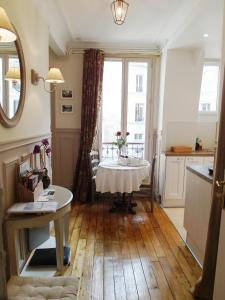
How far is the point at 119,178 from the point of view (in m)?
3.31

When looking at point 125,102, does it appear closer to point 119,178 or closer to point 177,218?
point 119,178

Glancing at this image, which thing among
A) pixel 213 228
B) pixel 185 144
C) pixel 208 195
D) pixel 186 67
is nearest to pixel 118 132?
pixel 185 144

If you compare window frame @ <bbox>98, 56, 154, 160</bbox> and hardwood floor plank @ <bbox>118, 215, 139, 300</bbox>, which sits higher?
window frame @ <bbox>98, 56, 154, 160</bbox>

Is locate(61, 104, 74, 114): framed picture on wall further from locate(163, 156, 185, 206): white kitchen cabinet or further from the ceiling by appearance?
locate(163, 156, 185, 206): white kitchen cabinet

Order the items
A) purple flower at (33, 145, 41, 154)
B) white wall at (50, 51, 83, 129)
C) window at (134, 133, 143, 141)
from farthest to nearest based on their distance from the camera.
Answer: window at (134, 133, 143, 141) < white wall at (50, 51, 83, 129) < purple flower at (33, 145, 41, 154)

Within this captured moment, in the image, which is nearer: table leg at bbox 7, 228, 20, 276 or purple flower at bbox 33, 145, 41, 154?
table leg at bbox 7, 228, 20, 276

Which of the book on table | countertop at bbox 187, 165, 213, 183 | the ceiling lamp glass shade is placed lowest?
the book on table

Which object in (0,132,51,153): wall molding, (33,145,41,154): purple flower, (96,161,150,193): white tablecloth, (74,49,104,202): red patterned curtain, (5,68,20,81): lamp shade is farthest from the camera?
(74,49,104,202): red patterned curtain

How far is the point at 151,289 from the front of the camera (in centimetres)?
203

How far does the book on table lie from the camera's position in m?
1.70

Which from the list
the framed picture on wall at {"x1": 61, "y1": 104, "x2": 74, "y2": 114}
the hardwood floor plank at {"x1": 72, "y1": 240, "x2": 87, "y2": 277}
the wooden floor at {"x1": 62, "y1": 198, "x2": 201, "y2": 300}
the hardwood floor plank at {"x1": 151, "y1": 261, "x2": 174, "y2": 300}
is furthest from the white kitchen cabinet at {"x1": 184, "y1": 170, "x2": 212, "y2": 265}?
the framed picture on wall at {"x1": 61, "y1": 104, "x2": 74, "y2": 114}

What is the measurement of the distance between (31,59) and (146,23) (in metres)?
1.87

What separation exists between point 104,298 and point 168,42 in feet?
11.9

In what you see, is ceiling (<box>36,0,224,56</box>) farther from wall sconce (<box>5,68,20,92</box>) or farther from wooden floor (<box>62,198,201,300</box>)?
wooden floor (<box>62,198,201,300</box>)
